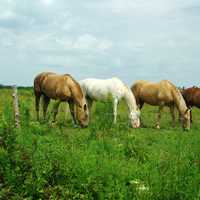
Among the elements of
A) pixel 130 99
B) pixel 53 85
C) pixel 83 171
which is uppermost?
pixel 53 85

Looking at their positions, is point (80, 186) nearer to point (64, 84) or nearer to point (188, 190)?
point (188, 190)

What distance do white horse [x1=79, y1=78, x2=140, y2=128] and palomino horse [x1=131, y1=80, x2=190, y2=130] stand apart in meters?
1.04

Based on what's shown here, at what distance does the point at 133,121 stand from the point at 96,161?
11.0 m

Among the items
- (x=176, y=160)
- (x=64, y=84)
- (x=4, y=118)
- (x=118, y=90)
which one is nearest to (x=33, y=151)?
(x=4, y=118)

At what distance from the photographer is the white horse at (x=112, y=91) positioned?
2045cm

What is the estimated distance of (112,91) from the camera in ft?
68.1

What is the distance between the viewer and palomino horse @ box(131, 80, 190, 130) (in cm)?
2043

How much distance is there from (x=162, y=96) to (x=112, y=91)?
2.10 m

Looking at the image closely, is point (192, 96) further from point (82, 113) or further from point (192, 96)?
point (82, 113)

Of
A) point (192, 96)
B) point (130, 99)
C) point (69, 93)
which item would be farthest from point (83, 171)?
point (192, 96)

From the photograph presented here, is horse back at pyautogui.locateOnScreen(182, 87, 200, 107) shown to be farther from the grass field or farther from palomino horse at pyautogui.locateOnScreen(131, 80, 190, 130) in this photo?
the grass field

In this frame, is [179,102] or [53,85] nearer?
[53,85]

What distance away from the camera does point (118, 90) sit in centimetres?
2073

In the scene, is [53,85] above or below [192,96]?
above
